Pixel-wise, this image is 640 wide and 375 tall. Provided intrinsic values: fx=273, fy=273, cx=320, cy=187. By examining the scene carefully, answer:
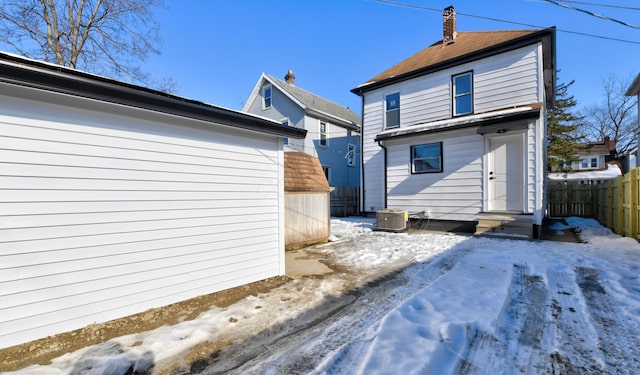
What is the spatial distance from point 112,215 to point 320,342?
273cm

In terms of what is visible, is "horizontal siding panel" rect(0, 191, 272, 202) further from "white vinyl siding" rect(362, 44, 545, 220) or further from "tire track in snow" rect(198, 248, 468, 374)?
"white vinyl siding" rect(362, 44, 545, 220)

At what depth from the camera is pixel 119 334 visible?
2.83 meters

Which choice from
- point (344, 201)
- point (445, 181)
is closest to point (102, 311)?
point (445, 181)

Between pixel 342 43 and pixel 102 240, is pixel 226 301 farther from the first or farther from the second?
pixel 342 43

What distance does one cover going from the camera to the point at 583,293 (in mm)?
3658

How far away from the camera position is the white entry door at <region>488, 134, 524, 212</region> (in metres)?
8.23

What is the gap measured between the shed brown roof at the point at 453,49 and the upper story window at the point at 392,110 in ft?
2.83

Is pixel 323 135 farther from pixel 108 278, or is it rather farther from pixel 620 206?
pixel 108 278

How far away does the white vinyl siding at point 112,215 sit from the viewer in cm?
264

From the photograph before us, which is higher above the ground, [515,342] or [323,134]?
[323,134]

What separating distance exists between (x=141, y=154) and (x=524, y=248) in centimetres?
771

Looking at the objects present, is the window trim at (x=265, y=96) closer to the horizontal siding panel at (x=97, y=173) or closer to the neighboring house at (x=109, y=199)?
the neighboring house at (x=109, y=199)

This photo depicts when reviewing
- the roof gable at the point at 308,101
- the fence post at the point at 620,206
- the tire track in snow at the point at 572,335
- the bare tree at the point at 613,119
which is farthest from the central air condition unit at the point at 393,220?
the bare tree at the point at 613,119

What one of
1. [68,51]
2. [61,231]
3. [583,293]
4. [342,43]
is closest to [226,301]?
[61,231]
